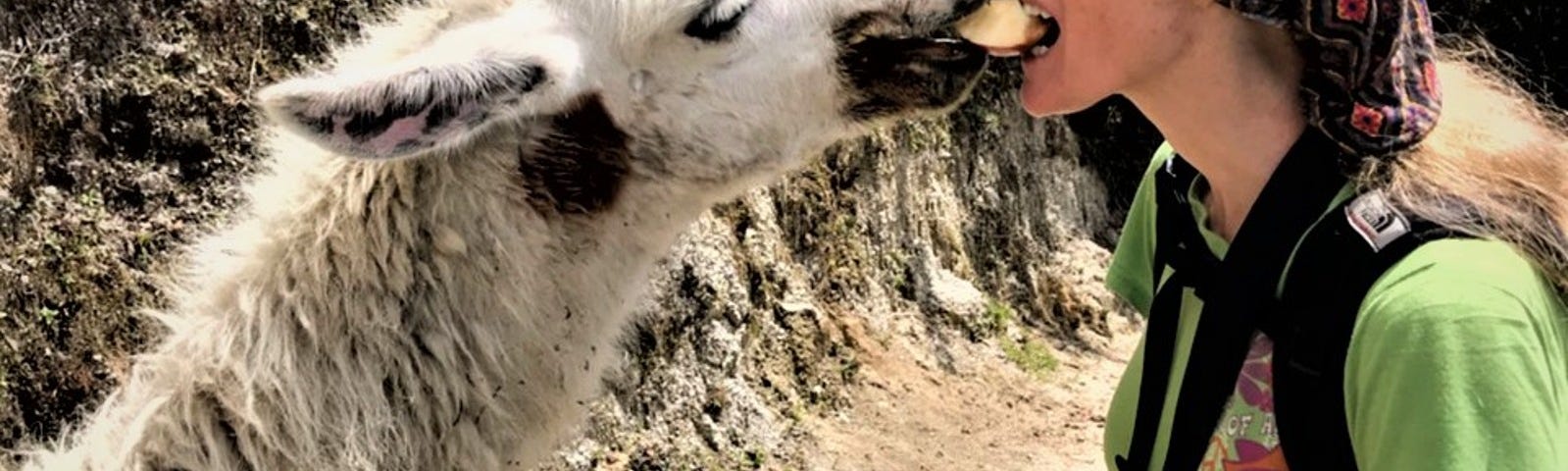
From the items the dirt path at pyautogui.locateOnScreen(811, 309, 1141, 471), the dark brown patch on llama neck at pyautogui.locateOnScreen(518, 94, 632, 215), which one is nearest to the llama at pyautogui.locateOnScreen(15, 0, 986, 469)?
the dark brown patch on llama neck at pyautogui.locateOnScreen(518, 94, 632, 215)

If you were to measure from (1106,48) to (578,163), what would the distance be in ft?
3.33

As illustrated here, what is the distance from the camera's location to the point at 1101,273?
33.8ft

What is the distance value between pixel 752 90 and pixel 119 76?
8.96 ft

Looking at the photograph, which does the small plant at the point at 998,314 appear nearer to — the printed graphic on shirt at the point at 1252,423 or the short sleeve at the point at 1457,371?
the printed graphic on shirt at the point at 1252,423

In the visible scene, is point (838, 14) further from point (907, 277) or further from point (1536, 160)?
point (907, 277)

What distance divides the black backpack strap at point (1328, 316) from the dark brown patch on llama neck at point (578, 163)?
1334 mm

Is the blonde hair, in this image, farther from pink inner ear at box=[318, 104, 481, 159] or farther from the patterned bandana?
pink inner ear at box=[318, 104, 481, 159]

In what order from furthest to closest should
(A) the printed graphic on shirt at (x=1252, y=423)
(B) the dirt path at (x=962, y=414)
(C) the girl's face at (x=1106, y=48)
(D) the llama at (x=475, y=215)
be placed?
(B) the dirt path at (x=962, y=414)
(D) the llama at (x=475, y=215)
(C) the girl's face at (x=1106, y=48)
(A) the printed graphic on shirt at (x=1252, y=423)

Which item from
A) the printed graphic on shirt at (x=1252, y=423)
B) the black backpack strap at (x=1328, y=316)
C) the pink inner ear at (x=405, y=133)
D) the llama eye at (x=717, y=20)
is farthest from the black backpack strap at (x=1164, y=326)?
the pink inner ear at (x=405, y=133)

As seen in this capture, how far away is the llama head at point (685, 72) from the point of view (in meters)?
2.54

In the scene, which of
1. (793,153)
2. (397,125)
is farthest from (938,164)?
(397,125)

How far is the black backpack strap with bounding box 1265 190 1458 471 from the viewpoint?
171cm

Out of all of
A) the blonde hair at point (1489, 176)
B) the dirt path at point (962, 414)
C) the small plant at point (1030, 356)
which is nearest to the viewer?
the blonde hair at point (1489, 176)

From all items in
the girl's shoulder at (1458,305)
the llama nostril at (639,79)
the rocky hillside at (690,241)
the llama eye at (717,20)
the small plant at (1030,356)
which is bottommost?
the small plant at (1030,356)
